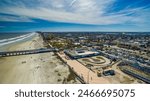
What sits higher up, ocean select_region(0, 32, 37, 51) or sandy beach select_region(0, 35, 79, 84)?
sandy beach select_region(0, 35, 79, 84)

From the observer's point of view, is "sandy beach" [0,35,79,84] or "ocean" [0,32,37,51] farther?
"ocean" [0,32,37,51]

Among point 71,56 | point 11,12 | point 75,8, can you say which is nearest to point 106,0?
point 75,8

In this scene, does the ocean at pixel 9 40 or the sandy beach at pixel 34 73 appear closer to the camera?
the sandy beach at pixel 34 73

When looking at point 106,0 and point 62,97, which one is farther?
point 106,0

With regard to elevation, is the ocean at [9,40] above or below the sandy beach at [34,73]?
below

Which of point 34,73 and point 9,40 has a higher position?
point 34,73

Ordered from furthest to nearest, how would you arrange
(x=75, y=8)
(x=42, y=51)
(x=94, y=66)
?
(x=42, y=51) → (x=94, y=66) → (x=75, y=8)

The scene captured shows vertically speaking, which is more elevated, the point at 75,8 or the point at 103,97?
the point at 75,8

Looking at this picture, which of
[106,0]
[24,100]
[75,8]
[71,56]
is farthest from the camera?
[71,56]

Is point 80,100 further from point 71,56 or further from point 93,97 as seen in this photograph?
point 71,56

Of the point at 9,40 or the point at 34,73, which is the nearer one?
the point at 34,73

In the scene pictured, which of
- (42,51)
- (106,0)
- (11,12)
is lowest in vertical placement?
(42,51)
